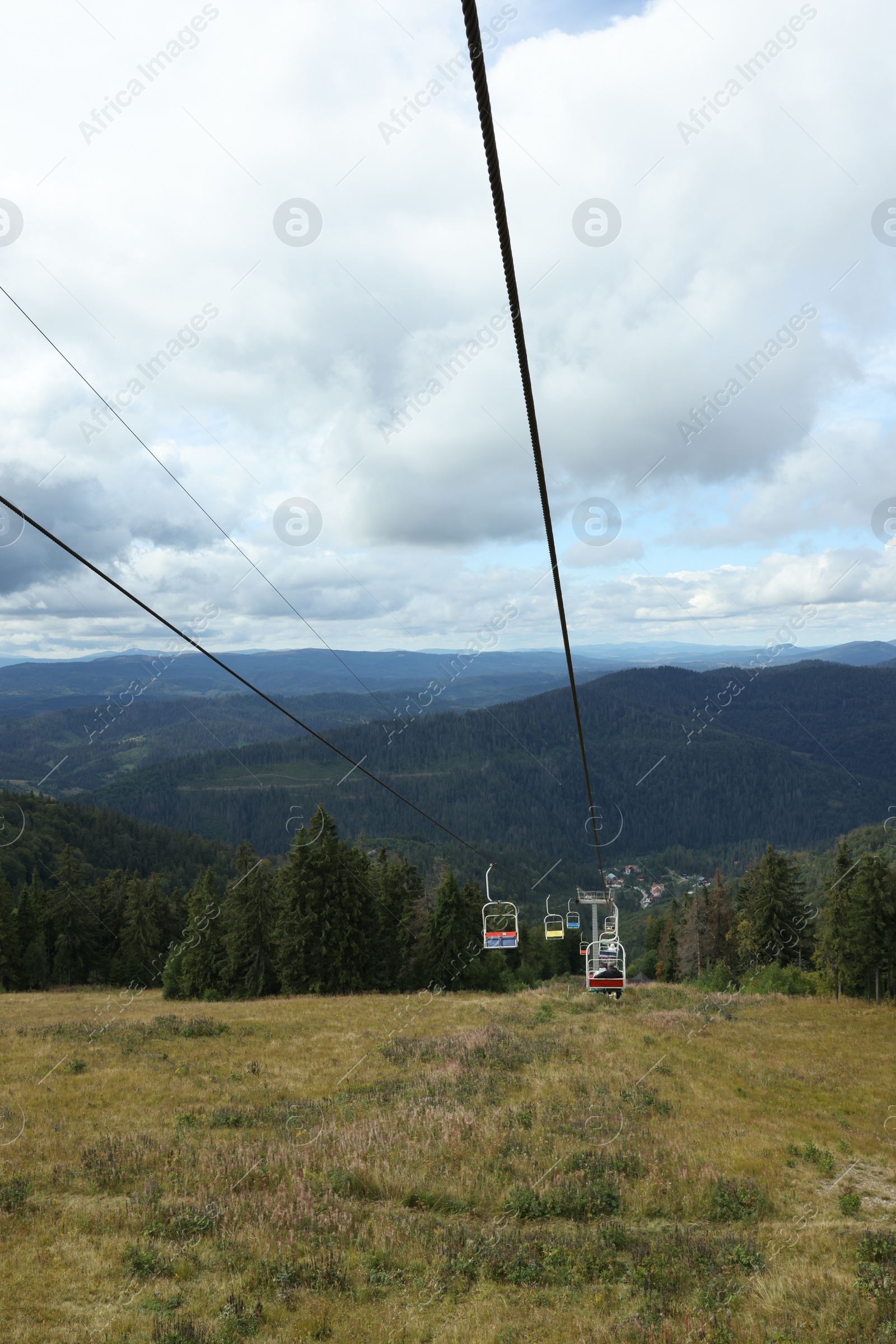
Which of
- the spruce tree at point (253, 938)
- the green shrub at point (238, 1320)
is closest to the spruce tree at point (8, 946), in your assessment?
the spruce tree at point (253, 938)

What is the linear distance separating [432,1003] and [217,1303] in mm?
30162

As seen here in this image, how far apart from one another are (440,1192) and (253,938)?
42978 millimetres

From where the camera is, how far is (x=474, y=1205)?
12.4m

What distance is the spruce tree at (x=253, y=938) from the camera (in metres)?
51.3

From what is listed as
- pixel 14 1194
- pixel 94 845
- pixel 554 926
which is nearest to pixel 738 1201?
pixel 14 1194

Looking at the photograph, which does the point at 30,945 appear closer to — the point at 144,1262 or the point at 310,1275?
the point at 144,1262

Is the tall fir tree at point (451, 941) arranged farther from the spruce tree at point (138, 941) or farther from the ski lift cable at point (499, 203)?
the ski lift cable at point (499, 203)

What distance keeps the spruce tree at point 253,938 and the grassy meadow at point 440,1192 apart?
25.8m

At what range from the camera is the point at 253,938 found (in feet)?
169

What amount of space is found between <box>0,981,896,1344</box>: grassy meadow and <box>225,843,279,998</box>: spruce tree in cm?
2580

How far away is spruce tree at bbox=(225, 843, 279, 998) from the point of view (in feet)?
168

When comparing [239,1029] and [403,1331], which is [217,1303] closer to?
[403,1331]

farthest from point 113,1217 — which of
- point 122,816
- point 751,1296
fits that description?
point 122,816

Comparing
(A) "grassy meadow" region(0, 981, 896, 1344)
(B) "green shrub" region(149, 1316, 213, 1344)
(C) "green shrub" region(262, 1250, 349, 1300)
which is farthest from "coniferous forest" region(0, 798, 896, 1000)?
(B) "green shrub" region(149, 1316, 213, 1344)
